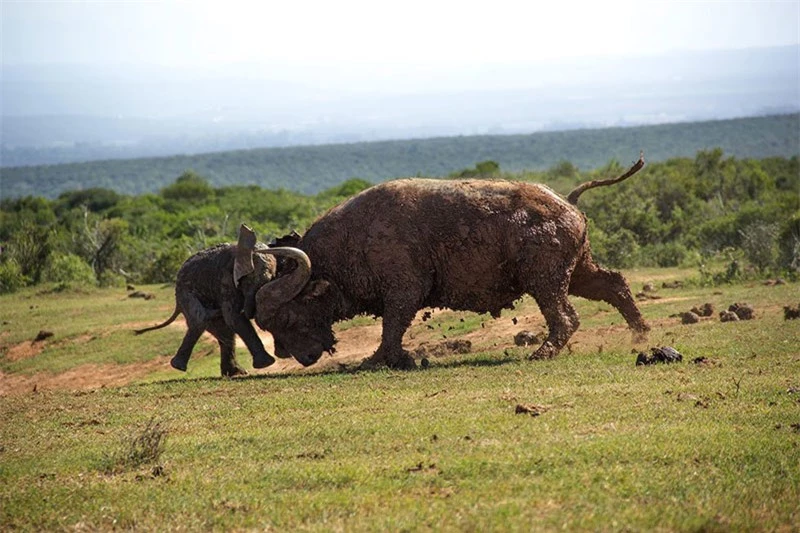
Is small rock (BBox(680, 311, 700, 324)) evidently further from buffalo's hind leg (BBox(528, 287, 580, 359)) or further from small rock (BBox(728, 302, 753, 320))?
buffalo's hind leg (BBox(528, 287, 580, 359))

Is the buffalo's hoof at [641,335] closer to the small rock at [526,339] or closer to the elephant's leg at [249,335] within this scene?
the small rock at [526,339]

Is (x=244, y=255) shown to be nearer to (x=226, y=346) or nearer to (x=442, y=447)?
(x=226, y=346)

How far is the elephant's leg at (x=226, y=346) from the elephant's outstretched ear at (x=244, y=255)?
1.26m

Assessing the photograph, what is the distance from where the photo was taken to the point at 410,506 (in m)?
8.45

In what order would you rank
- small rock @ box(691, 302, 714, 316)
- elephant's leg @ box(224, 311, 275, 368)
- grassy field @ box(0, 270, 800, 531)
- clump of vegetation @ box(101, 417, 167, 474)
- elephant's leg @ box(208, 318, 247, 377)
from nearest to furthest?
grassy field @ box(0, 270, 800, 531)
clump of vegetation @ box(101, 417, 167, 474)
elephant's leg @ box(224, 311, 275, 368)
elephant's leg @ box(208, 318, 247, 377)
small rock @ box(691, 302, 714, 316)

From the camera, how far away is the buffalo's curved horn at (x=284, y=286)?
15.6 metres

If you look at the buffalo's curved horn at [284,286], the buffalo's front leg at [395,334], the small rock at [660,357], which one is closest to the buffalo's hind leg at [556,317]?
the small rock at [660,357]

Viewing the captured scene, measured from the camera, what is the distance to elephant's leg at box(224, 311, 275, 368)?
16672 mm

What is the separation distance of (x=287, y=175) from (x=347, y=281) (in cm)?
13877

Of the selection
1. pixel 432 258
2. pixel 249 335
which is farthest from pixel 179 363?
pixel 432 258

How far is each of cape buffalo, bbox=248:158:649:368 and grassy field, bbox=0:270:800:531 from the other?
0.80 m

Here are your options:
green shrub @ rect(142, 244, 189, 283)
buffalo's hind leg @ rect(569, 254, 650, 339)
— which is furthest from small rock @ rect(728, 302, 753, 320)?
green shrub @ rect(142, 244, 189, 283)

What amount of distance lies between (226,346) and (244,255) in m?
1.96

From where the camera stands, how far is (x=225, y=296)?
16734mm
